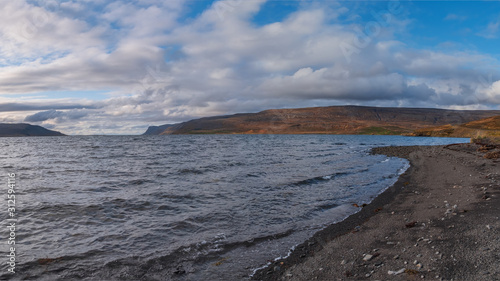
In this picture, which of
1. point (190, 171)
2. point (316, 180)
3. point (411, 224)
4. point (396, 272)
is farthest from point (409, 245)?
point (190, 171)

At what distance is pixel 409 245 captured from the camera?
8.38 metres

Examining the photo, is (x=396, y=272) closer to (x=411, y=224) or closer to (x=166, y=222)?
(x=411, y=224)

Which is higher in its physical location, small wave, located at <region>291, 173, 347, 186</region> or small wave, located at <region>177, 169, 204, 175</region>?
small wave, located at <region>177, 169, 204, 175</region>

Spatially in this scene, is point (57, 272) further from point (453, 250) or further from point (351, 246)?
point (453, 250)

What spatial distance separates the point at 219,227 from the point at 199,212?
2.47 metres

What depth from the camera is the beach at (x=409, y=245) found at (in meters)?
6.70

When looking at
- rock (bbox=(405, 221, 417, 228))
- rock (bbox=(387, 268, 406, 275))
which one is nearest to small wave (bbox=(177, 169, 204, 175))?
rock (bbox=(405, 221, 417, 228))

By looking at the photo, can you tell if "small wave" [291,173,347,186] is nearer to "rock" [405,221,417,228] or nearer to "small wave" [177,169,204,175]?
"small wave" [177,169,204,175]

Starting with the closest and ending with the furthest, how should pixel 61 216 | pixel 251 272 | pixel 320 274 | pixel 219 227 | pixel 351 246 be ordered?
pixel 320 274 → pixel 251 272 → pixel 351 246 → pixel 219 227 → pixel 61 216

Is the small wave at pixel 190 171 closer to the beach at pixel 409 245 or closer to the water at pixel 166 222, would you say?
the water at pixel 166 222

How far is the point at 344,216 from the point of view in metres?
13.7

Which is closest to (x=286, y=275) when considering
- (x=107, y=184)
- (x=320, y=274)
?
(x=320, y=274)

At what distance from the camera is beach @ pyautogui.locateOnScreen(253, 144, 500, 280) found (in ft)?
22.0

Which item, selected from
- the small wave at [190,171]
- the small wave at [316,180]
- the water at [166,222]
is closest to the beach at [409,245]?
the water at [166,222]
